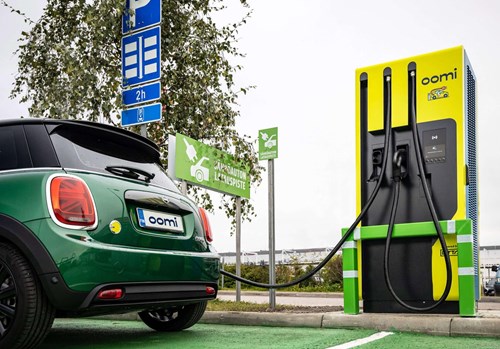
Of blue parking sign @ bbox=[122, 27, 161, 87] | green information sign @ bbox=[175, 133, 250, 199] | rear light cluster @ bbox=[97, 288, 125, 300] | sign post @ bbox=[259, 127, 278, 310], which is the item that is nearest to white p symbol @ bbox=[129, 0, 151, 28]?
blue parking sign @ bbox=[122, 27, 161, 87]

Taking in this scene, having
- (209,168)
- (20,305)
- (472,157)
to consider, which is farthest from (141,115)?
(20,305)

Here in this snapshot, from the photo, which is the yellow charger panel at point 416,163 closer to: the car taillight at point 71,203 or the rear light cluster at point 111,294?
the rear light cluster at point 111,294

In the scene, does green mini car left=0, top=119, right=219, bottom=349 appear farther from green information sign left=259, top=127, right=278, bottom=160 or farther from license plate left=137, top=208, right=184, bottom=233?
green information sign left=259, top=127, right=278, bottom=160

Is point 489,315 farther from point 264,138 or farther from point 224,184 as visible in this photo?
point 224,184

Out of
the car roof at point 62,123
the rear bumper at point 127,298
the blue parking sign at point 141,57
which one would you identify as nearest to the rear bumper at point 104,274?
the rear bumper at point 127,298

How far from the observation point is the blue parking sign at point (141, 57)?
25.8 ft


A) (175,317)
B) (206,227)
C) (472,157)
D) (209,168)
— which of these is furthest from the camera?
(209,168)

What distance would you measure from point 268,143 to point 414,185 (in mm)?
2208

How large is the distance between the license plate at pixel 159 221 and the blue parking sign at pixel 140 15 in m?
4.16

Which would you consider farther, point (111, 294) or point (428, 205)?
point (428, 205)

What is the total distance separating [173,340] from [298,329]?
1333mm

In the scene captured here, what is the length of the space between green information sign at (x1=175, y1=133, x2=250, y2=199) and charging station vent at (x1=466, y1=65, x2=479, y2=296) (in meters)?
3.82

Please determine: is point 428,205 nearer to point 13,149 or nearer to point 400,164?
point 400,164

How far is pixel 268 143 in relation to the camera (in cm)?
777
